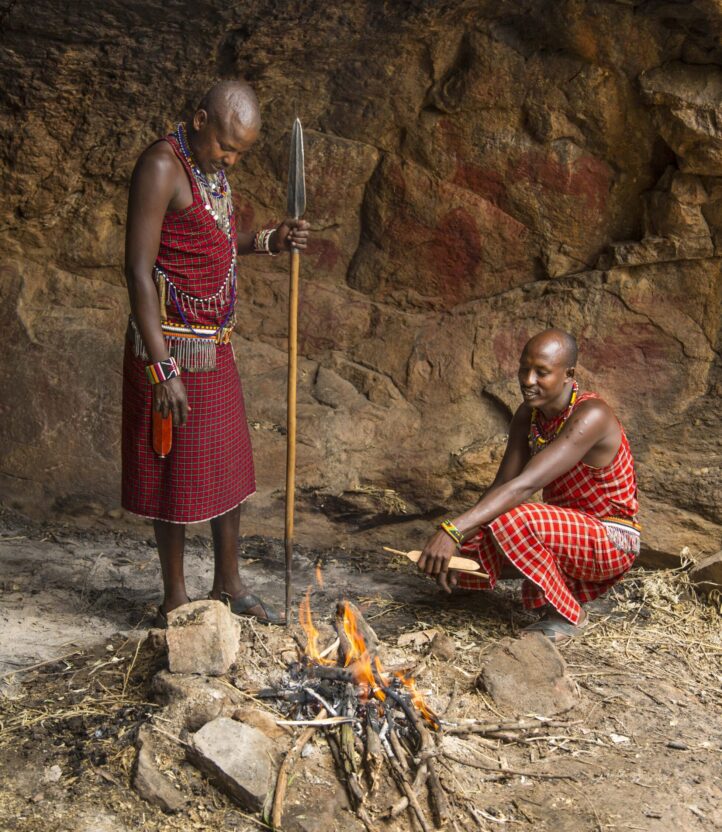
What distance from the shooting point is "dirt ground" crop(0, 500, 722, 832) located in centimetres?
303

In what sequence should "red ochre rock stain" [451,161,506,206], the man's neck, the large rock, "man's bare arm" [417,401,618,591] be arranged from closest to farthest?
"man's bare arm" [417,401,618,591], the man's neck, the large rock, "red ochre rock stain" [451,161,506,206]

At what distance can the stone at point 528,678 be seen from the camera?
362 cm

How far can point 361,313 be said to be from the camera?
5785 mm

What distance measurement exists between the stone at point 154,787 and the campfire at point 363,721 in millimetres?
299

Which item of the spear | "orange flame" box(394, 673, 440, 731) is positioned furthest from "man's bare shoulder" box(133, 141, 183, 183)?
"orange flame" box(394, 673, 440, 731)

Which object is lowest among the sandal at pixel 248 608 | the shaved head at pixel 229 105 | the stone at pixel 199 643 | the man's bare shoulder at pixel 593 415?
the sandal at pixel 248 608

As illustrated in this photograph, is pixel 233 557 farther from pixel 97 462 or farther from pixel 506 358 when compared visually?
pixel 506 358

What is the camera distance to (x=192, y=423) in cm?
390

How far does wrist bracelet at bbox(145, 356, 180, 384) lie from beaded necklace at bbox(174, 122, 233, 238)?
57 centimetres

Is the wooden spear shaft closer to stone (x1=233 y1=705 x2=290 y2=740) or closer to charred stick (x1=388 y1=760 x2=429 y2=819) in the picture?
stone (x1=233 y1=705 x2=290 y2=740)

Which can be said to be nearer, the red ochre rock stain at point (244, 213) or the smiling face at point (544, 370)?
the smiling face at point (544, 370)

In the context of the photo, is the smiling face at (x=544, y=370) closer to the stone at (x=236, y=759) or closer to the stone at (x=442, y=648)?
the stone at (x=442, y=648)

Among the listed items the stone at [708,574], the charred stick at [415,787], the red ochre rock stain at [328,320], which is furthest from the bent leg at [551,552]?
the red ochre rock stain at [328,320]

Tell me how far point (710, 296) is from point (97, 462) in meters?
3.43
